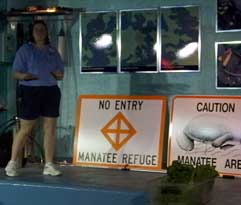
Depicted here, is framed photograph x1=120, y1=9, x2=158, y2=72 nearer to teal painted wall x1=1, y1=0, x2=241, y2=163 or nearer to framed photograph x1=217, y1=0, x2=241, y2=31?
teal painted wall x1=1, y1=0, x2=241, y2=163

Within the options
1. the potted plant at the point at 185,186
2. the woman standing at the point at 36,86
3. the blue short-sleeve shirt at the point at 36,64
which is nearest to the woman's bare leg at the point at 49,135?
the woman standing at the point at 36,86

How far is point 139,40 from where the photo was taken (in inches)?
254

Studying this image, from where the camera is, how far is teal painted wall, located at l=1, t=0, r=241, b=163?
20.3ft

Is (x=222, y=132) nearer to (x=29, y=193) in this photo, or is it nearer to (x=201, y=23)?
(x=201, y=23)

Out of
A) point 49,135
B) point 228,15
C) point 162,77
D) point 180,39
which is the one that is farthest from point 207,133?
point 49,135

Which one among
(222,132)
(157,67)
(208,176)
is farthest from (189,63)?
(208,176)

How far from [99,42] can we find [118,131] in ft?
3.87

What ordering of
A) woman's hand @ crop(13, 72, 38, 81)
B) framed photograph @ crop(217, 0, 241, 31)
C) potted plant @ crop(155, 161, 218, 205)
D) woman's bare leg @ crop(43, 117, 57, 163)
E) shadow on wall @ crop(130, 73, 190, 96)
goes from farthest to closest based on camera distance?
1. shadow on wall @ crop(130, 73, 190, 96)
2. framed photograph @ crop(217, 0, 241, 31)
3. woman's bare leg @ crop(43, 117, 57, 163)
4. woman's hand @ crop(13, 72, 38, 81)
5. potted plant @ crop(155, 161, 218, 205)

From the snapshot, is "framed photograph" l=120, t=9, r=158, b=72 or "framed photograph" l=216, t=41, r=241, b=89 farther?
"framed photograph" l=120, t=9, r=158, b=72

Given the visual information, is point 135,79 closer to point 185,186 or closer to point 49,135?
point 49,135

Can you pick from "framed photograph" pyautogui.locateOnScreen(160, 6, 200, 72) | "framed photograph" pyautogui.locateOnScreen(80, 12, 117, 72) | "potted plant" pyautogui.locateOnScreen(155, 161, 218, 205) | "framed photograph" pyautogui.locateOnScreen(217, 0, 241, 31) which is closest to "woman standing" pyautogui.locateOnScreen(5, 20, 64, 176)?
"framed photograph" pyautogui.locateOnScreen(80, 12, 117, 72)

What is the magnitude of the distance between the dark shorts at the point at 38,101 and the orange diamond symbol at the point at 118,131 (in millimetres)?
1028

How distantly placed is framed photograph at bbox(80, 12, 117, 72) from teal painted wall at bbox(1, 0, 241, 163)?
8 cm

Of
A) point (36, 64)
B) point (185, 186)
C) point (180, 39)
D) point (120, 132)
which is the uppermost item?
point (180, 39)
